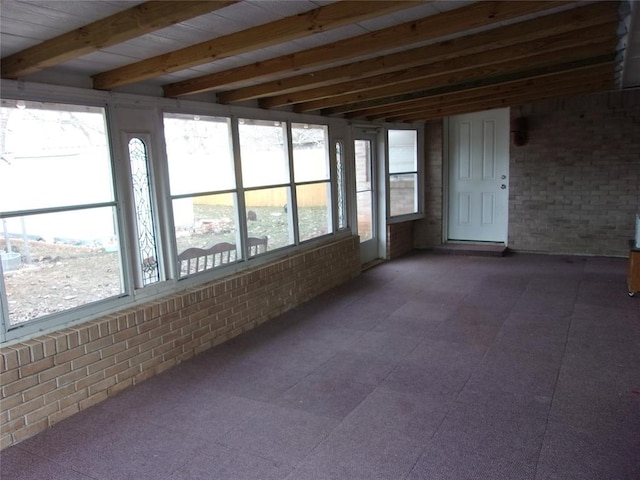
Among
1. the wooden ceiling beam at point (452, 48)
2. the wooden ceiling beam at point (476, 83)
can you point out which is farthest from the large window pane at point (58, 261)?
the wooden ceiling beam at point (476, 83)

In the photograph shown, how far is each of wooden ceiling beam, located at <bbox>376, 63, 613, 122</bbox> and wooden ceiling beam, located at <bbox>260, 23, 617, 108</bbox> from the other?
1170 mm

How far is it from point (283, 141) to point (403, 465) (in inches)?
142

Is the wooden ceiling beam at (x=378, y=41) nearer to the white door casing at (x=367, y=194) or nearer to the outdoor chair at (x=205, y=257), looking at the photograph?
the outdoor chair at (x=205, y=257)

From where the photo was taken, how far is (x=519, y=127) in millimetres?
7105

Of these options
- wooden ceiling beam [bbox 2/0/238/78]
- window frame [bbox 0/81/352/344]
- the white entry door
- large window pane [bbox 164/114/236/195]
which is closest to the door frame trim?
the white entry door

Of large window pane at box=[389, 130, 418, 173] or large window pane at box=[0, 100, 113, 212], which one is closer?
large window pane at box=[0, 100, 113, 212]

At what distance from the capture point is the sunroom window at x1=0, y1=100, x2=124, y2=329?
9.29 feet

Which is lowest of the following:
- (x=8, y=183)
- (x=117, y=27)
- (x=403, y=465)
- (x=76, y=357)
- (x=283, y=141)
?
(x=403, y=465)

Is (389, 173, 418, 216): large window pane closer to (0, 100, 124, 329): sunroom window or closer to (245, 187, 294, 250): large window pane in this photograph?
(245, 187, 294, 250): large window pane

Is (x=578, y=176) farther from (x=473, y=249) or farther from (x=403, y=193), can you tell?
(x=403, y=193)

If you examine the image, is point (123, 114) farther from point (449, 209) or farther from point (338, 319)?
point (449, 209)

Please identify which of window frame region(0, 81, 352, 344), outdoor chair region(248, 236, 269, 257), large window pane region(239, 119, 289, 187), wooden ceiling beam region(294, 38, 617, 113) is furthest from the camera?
outdoor chair region(248, 236, 269, 257)

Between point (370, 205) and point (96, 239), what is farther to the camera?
point (370, 205)

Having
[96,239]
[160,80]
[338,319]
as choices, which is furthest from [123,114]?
[338,319]
